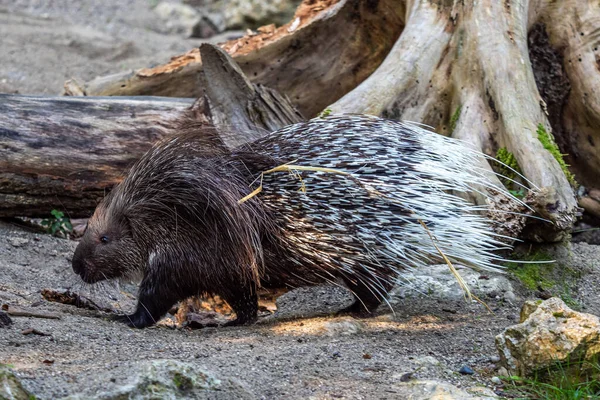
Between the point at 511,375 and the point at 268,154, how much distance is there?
4.94ft

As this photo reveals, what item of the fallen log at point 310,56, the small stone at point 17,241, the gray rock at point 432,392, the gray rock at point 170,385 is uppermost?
the fallen log at point 310,56

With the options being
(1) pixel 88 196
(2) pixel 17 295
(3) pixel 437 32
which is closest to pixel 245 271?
(2) pixel 17 295

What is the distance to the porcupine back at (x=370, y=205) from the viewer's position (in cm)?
324

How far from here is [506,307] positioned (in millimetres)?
3730

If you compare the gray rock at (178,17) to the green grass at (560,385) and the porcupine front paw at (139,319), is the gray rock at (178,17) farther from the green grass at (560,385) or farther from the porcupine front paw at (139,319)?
the green grass at (560,385)

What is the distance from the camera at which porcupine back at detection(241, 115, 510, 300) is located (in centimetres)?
324

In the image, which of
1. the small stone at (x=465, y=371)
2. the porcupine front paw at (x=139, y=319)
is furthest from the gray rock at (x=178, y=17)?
the small stone at (x=465, y=371)

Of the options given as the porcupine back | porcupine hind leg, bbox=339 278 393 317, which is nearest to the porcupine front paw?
the porcupine back

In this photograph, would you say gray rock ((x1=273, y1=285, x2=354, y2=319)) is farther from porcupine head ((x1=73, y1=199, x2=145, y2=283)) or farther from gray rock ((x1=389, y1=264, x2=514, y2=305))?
porcupine head ((x1=73, y1=199, x2=145, y2=283))

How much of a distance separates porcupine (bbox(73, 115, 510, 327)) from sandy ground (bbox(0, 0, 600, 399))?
222mm

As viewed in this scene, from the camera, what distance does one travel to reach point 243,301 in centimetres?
362

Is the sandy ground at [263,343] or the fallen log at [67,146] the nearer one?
the sandy ground at [263,343]

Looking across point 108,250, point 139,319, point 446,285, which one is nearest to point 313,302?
point 446,285

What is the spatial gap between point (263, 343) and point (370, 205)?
75 centimetres
